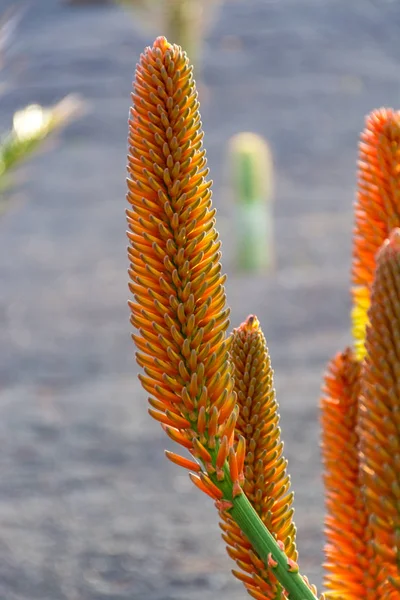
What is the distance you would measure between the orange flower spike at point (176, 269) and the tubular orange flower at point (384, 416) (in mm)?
110

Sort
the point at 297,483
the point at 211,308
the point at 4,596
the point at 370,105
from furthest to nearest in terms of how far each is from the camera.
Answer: the point at 370,105, the point at 297,483, the point at 4,596, the point at 211,308

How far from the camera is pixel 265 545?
0.66m

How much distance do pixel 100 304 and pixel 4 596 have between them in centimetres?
639

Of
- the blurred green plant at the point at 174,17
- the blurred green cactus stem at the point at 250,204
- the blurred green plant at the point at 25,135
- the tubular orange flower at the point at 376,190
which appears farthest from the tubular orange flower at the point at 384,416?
the blurred green plant at the point at 174,17

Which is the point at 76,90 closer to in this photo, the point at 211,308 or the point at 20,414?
the point at 20,414

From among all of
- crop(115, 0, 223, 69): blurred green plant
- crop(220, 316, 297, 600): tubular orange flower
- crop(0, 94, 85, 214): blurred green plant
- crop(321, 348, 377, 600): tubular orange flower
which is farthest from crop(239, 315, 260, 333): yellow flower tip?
crop(115, 0, 223, 69): blurred green plant

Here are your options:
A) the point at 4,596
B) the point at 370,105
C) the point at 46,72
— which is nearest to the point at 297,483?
the point at 4,596

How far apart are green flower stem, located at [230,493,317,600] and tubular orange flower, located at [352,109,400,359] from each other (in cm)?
29

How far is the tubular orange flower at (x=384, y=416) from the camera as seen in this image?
0.56 meters

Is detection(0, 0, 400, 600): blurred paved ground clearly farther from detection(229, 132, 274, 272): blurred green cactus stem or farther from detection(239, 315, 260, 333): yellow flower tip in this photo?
detection(239, 315, 260, 333): yellow flower tip

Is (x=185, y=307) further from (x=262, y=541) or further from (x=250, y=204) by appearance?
(x=250, y=204)

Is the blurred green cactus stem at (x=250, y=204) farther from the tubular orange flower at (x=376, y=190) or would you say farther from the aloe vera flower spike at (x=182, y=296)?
the aloe vera flower spike at (x=182, y=296)

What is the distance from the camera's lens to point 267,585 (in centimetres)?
71

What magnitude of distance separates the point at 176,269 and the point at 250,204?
10.4 metres
